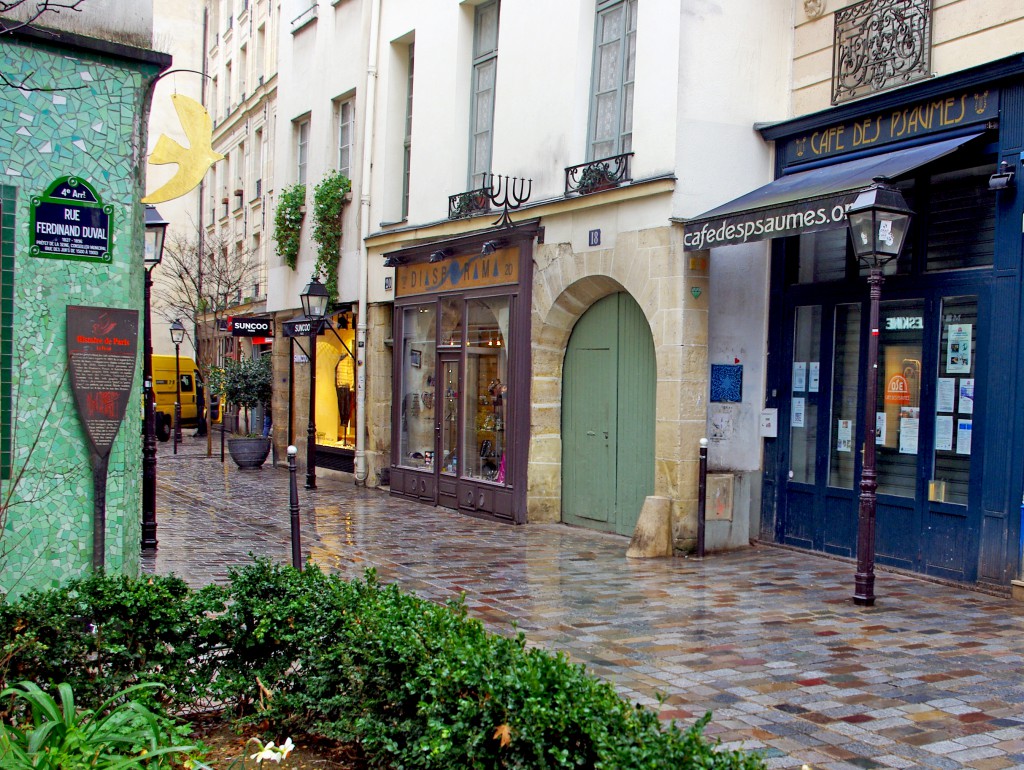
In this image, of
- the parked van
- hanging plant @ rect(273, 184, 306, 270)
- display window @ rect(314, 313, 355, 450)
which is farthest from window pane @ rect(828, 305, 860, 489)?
the parked van

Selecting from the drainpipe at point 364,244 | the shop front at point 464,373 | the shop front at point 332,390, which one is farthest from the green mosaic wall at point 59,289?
the shop front at point 332,390

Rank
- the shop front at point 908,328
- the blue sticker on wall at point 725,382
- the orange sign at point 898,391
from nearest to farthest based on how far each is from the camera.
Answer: the shop front at point 908,328 < the orange sign at point 898,391 < the blue sticker on wall at point 725,382

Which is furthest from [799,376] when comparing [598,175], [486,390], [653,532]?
[486,390]

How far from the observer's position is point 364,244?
17.0m

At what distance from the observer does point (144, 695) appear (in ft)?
13.8

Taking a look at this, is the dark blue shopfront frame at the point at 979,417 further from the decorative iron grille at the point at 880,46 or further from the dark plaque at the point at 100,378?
the dark plaque at the point at 100,378

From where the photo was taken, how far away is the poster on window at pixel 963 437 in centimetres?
870

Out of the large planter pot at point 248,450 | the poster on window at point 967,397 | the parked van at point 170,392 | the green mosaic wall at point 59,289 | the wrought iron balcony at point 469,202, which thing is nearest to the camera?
the green mosaic wall at point 59,289

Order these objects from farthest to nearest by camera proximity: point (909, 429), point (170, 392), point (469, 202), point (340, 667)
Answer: point (170, 392)
point (469, 202)
point (909, 429)
point (340, 667)

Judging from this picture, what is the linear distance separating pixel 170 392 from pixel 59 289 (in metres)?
26.8

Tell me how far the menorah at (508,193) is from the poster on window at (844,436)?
191 inches

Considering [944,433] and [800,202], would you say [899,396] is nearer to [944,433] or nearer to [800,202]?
[944,433]

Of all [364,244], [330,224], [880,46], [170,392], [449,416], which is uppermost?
[880,46]

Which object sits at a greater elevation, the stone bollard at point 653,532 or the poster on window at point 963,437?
the poster on window at point 963,437
